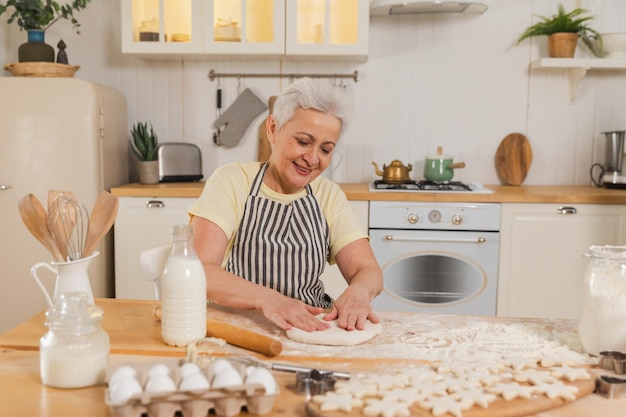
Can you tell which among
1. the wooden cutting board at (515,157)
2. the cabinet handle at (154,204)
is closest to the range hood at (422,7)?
the wooden cutting board at (515,157)

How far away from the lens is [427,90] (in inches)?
147

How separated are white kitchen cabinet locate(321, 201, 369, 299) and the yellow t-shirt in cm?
117

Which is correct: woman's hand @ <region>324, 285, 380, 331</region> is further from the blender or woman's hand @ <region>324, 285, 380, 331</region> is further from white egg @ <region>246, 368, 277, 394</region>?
the blender

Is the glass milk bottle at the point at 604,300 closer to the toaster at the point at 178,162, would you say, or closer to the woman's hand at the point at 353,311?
the woman's hand at the point at 353,311

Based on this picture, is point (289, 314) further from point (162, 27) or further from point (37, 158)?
point (162, 27)

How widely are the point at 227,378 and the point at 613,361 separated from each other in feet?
2.38

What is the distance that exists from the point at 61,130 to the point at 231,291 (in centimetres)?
195

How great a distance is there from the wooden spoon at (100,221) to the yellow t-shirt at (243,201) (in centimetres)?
41

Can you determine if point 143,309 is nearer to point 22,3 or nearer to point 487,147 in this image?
point 22,3

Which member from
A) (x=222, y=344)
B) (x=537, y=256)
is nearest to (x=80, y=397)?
(x=222, y=344)

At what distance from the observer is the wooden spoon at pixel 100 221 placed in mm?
1375

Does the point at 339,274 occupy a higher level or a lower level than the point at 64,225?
lower

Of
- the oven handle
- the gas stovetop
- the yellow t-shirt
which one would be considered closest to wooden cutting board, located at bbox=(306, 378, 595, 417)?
the yellow t-shirt

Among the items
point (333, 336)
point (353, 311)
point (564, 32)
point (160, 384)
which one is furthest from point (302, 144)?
point (564, 32)
